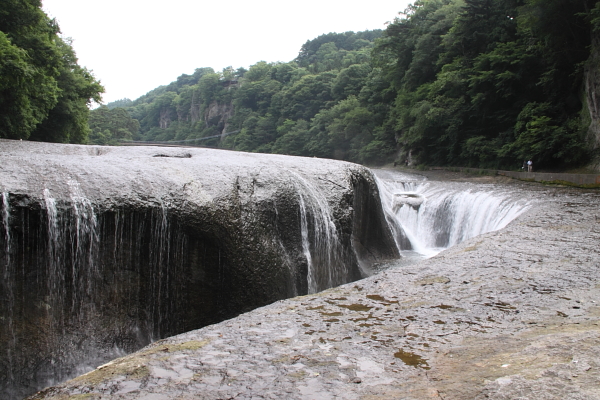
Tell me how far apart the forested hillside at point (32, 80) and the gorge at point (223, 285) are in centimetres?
917

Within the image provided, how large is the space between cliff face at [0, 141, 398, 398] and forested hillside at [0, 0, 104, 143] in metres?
9.24

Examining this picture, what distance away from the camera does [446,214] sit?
14.6 m

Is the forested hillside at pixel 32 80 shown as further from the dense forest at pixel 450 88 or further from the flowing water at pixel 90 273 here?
the flowing water at pixel 90 273

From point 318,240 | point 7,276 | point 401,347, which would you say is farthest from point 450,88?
point 7,276

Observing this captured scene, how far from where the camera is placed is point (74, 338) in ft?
18.9

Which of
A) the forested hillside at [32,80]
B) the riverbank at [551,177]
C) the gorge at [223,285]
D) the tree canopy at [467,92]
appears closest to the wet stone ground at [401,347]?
the gorge at [223,285]

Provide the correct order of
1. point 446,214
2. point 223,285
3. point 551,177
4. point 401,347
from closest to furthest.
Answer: point 401,347, point 223,285, point 446,214, point 551,177

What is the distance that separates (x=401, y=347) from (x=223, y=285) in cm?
377

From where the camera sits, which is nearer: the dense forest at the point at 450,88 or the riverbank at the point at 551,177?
the riverbank at the point at 551,177

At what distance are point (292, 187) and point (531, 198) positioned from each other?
322 inches

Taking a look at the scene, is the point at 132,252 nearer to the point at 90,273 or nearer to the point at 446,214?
the point at 90,273

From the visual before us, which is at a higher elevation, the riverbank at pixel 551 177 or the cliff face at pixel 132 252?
the riverbank at pixel 551 177

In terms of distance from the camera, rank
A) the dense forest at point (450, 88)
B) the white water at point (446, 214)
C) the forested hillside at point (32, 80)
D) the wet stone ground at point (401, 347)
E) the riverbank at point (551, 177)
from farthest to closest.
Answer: the dense forest at point (450, 88)
the riverbank at point (551, 177)
the forested hillside at point (32, 80)
the white water at point (446, 214)
the wet stone ground at point (401, 347)

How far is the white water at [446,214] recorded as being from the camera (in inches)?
497
